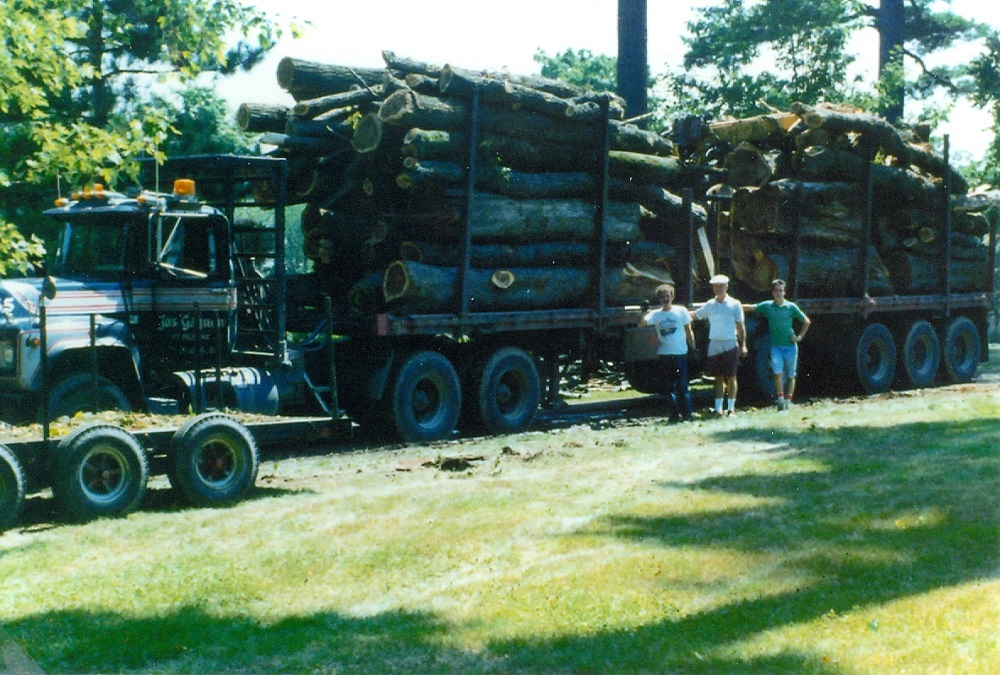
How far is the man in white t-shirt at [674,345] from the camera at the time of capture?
16.1 metres

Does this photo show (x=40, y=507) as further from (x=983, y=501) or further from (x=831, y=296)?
(x=831, y=296)

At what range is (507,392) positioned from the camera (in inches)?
637

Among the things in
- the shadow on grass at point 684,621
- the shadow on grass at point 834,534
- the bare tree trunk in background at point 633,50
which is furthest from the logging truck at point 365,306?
the bare tree trunk in background at point 633,50

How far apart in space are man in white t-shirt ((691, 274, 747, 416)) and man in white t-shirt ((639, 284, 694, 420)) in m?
0.40

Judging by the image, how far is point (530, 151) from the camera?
16.0 metres

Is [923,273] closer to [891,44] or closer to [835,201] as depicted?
[835,201]

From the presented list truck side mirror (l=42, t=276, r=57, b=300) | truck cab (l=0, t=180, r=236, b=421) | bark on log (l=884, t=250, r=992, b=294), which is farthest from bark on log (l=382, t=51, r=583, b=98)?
bark on log (l=884, t=250, r=992, b=294)

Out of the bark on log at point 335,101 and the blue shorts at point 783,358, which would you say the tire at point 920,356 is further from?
the bark on log at point 335,101

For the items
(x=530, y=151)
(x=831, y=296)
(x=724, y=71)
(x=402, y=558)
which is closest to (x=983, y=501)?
(x=402, y=558)

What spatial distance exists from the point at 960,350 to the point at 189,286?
16.5 m

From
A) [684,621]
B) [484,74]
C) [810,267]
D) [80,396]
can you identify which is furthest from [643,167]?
[684,621]

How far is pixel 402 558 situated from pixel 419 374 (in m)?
6.84

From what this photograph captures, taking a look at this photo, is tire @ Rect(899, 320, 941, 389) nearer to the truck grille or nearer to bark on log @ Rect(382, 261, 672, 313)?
bark on log @ Rect(382, 261, 672, 313)

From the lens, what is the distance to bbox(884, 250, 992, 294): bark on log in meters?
22.3
